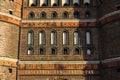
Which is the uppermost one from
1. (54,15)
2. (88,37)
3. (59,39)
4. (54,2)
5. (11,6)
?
(54,2)

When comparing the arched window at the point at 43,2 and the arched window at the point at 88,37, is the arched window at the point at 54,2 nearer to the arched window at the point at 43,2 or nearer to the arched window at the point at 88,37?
the arched window at the point at 43,2

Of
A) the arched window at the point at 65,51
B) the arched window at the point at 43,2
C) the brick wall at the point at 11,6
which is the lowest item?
the arched window at the point at 65,51

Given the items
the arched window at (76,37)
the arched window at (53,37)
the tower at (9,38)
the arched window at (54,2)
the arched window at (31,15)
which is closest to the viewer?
the tower at (9,38)

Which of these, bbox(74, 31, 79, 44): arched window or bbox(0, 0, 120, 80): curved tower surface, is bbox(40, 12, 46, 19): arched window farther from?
bbox(74, 31, 79, 44): arched window

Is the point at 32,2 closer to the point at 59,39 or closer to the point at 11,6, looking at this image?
the point at 11,6

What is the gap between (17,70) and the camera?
25.8m

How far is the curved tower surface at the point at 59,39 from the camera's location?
2509cm

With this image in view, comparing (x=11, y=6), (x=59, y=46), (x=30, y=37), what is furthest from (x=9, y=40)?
(x=59, y=46)

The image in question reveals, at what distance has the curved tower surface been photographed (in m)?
25.1

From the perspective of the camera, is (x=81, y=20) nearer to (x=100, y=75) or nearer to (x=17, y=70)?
(x=100, y=75)

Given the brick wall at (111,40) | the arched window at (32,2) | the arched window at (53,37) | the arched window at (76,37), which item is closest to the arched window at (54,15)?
the arched window at (53,37)

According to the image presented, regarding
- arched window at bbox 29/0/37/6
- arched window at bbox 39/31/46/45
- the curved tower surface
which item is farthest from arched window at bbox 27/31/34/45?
arched window at bbox 29/0/37/6

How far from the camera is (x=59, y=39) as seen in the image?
87.2ft

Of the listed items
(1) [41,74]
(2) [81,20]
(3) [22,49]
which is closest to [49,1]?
(2) [81,20]
